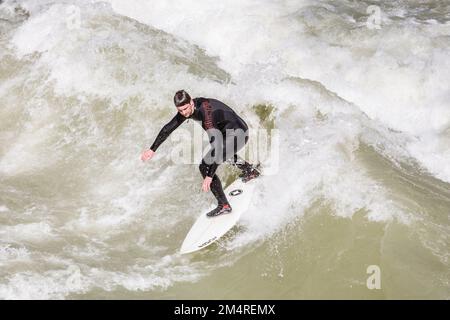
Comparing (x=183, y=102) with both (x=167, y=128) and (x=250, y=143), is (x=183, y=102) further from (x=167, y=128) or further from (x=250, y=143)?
(x=250, y=143)

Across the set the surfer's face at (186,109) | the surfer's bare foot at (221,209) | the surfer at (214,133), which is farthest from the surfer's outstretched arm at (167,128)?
the surfer's bare foot at (221,209)

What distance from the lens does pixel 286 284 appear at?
4945 mm

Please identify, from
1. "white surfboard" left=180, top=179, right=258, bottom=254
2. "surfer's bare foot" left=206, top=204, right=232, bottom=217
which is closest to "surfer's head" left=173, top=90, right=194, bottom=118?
"surfer's bare foot" left=206, top=204, right=232, bottom=217

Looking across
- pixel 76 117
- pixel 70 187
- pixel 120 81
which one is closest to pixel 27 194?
pixel 70 187

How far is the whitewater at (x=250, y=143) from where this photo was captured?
5016 millimetres

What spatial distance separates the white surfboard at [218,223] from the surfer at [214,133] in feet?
0.30

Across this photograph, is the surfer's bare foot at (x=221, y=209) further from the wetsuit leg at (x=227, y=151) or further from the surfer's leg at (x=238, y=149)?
the surfer's leg at (x=238, y=149)

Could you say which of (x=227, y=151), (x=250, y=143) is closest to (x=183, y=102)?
(x=227, y=151)

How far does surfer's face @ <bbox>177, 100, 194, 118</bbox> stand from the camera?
5.42m

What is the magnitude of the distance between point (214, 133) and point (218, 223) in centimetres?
100

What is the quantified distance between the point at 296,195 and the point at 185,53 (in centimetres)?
508

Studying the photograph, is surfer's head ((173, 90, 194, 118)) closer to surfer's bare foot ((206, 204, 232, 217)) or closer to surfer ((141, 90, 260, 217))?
surfer ((141, 90, 260, 217))

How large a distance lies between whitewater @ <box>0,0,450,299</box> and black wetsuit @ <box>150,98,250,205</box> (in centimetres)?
66
